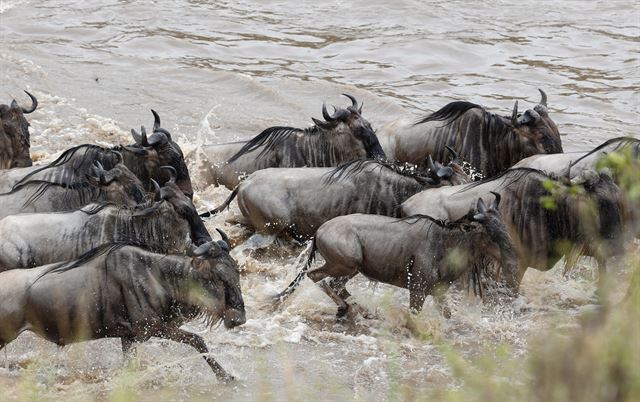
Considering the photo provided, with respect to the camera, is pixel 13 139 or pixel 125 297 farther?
pixel 13 139

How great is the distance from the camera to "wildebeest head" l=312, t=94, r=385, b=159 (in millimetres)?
10945

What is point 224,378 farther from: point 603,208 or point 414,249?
point 603,208

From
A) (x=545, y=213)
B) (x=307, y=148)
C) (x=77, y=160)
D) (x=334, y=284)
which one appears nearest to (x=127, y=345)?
(x=334, y=284)

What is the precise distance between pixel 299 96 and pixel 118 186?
7401mm

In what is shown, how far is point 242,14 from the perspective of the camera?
70.6ft

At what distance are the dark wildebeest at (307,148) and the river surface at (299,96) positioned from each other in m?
0.29

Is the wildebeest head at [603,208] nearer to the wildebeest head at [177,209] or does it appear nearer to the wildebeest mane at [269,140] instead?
the wildebeest head at [177,209]

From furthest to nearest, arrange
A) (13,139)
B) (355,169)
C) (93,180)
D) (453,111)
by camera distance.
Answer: (453,111)
(13,139)
(355,169)
(93,180)

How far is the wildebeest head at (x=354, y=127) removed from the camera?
35.9 feet

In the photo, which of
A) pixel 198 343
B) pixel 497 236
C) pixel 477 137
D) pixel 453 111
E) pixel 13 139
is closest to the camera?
pixel 198 343

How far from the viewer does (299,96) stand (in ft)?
53.2

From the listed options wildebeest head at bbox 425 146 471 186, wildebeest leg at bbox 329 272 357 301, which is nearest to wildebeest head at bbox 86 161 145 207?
wildebeest leg at bbox 329 272 357 301

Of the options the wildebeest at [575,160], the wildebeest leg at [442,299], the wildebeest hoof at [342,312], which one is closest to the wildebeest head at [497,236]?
the wildebeest leg at [442,299]

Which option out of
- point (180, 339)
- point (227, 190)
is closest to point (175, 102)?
point (227, 190)
